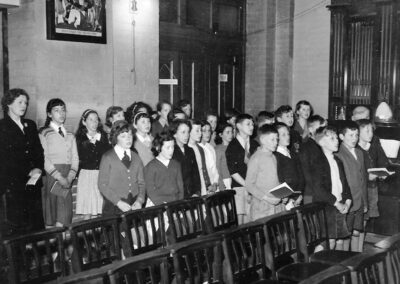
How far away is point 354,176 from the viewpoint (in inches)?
192

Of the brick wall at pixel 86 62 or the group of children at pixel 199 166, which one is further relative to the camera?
the brick wall at pixel 86 62

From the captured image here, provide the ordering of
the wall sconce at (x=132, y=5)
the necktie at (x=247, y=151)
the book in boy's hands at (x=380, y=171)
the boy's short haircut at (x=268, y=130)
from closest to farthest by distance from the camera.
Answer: the boy's short haircut at (x=268, y=130) → the book in boy's hands at (x=380, y=171) → the necktie at (x=247, y=151) → the wall sconce at (x=132, y=5)

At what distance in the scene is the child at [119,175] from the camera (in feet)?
14.5

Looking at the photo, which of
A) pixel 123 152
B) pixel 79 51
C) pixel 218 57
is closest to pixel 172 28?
pixel 218 57

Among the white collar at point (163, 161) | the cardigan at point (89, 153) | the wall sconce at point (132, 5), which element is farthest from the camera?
the wall sconce at point (132, 5)

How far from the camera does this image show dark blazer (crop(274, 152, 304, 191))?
4820 mm

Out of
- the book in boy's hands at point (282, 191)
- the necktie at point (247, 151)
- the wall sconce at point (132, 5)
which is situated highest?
the wall sconce at point (132, 5)

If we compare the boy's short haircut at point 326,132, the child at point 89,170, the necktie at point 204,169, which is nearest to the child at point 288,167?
the boy's short haircut at point 326,132

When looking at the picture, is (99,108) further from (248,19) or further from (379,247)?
(379,247)

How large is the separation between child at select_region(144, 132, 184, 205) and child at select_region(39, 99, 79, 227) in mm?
938

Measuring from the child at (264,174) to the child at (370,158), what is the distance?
107cm

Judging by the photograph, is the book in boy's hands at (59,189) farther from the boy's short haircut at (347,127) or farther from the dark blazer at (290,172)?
the boy's short haircut at (347,127)

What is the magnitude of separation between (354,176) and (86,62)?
3.16 metres

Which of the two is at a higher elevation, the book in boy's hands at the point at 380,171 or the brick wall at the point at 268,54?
the brick wall at the point at 268,54
